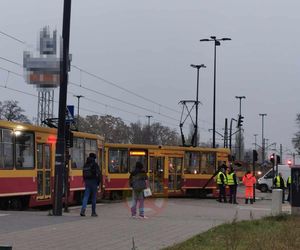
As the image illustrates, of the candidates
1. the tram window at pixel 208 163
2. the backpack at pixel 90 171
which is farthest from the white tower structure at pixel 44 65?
the tram window at pixel 208 163

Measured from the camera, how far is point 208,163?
1367 inches

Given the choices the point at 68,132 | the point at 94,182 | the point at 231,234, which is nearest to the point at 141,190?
the point at 94,182

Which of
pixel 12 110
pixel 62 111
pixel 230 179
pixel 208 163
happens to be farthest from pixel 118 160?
pixel 12 110

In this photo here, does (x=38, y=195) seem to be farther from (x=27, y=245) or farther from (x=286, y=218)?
(x=27, y=245)

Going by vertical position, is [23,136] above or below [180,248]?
above

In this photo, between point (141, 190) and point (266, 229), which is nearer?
point (266, 229)

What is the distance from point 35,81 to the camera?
19.7 m

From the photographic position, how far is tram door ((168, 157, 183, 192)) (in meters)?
32.6

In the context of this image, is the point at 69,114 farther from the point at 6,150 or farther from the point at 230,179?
the point at 230,179

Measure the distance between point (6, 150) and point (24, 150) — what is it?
3.71 ft

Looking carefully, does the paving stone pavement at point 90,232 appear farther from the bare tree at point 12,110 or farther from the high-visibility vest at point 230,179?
the bare tree at point 12,110

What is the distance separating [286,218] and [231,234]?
5519 millimetres

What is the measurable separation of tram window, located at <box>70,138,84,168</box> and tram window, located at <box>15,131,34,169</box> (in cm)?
356

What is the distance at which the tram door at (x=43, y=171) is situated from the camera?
2075 cm
